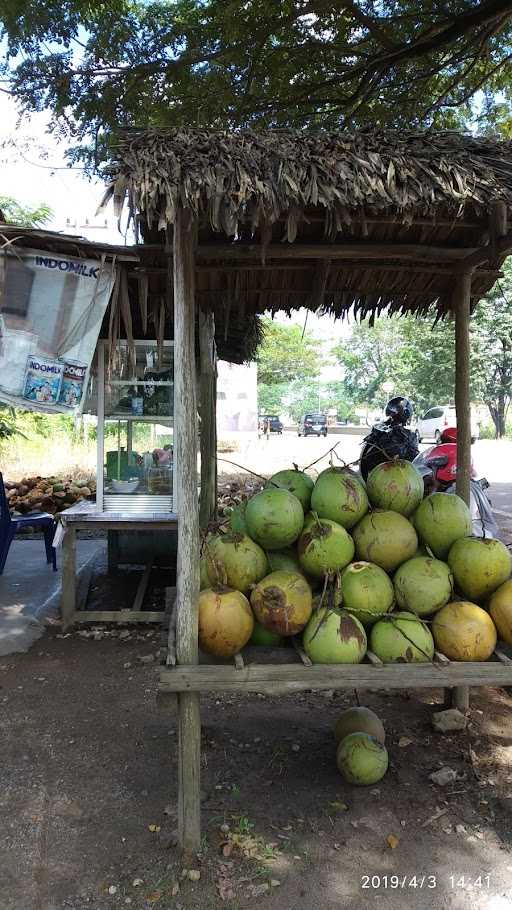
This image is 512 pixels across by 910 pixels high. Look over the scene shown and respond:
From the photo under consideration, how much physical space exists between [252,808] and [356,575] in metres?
1.16

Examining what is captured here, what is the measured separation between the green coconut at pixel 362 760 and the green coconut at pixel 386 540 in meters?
0.86

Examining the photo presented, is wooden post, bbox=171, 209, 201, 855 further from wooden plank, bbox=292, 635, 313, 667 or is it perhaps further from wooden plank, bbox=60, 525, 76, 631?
wooden plank, bbox=60, 525, 76, 631

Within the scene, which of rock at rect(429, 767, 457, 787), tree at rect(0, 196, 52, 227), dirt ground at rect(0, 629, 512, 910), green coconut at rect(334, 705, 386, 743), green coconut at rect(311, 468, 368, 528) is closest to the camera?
dirt ground at rect(0, 629, 512, 910)

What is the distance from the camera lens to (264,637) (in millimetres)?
2736

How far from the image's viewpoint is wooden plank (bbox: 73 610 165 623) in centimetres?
541

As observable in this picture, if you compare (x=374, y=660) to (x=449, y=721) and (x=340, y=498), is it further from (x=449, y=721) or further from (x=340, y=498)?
(x=449, y=721)

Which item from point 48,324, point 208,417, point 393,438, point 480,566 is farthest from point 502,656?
point 208,417

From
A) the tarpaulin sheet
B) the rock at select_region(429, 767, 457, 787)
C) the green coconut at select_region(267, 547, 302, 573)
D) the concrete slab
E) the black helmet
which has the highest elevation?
the tarpaulin sheet

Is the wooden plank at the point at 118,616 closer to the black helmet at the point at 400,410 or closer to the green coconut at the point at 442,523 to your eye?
the black helmet at the point at 400,410

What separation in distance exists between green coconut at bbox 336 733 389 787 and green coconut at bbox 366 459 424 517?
107 cm

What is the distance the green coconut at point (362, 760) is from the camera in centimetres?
296

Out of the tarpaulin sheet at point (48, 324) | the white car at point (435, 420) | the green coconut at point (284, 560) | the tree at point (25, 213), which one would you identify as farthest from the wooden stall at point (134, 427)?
the white car at point (435, 420)

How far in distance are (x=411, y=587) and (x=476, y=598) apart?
0.31m

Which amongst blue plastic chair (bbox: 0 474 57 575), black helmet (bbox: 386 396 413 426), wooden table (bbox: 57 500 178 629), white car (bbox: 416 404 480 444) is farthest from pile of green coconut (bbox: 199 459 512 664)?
white car (bbox: 416 404 480 444)
